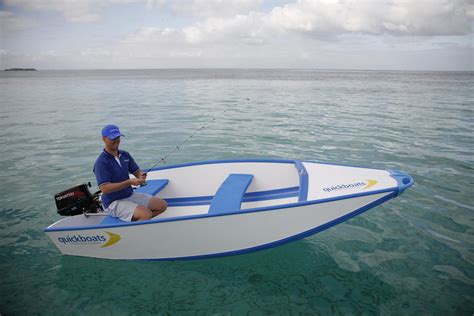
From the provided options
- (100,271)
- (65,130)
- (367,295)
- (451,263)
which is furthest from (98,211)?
(65,130)

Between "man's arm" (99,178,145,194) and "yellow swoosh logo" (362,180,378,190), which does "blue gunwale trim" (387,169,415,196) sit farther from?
"man's arm" (99,178,145,194)

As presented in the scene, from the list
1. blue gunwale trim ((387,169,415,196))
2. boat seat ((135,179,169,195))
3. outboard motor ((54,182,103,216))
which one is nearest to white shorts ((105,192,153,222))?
outboard motor ((54,182,103,216))

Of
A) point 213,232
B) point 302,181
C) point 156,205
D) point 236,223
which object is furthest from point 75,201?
point 302,181

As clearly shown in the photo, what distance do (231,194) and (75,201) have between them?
2.75 meters

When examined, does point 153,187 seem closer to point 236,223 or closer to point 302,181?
point 236,223

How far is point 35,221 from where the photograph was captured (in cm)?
715

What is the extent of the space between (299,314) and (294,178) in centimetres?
288

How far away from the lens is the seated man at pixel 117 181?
500cm

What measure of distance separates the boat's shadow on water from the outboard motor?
3.07 ft

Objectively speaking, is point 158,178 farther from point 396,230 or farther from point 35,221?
point 396,230

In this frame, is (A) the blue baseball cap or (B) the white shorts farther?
(B) the white shorts

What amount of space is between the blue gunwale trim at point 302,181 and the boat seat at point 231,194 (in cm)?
102

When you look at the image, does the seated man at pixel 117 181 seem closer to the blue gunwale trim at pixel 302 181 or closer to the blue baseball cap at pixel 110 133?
the blue baseball cap at pixel 110 133

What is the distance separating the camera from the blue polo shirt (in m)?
4.99
